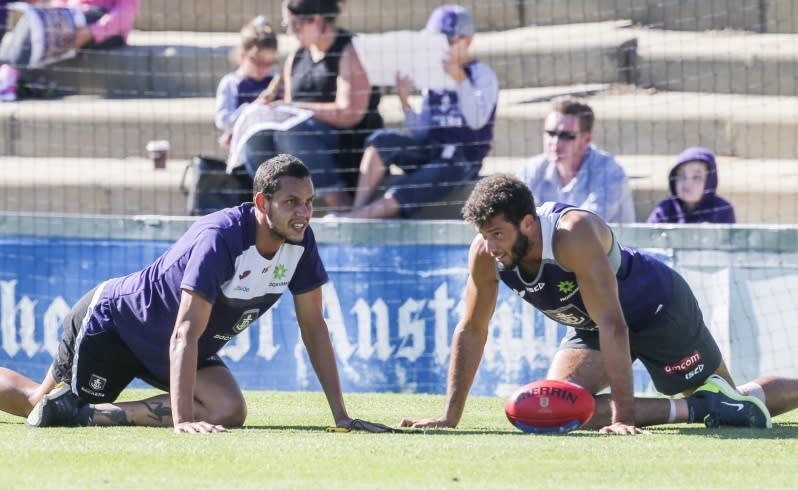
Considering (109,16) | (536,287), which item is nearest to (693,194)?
(536,287)

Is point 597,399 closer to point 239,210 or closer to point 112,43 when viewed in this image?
point 239,210

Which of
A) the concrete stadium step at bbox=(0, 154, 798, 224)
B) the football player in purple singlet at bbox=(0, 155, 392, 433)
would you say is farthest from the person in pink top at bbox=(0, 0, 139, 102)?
the football player in purple singlet at bbox=(0, 155, 392, 433)

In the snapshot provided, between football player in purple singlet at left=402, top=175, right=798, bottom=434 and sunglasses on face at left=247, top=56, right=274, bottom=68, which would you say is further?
sunglasses on face at left=247, top=56, right=274, bottom=68

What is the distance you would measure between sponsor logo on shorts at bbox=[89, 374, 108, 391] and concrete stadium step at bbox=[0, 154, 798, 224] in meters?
4.50

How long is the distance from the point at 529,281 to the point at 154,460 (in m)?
2.19

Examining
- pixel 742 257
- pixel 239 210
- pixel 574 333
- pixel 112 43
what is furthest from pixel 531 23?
pixel 239 210

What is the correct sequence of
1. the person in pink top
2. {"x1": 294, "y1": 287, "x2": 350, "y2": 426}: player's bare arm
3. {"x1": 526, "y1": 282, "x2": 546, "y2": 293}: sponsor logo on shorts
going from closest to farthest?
{"x1": 526, "y1": 282, "x2": 546, "y2": 293}: sponsor logo on shorts
{"x1": 294, "y1": 287, "x2": 350, "y2": 426}: player's bare arm
the person in pink top

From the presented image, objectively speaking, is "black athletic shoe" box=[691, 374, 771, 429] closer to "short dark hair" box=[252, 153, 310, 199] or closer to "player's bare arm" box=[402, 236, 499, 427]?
"player's bare arm" box=[402, 236, 499, 427]

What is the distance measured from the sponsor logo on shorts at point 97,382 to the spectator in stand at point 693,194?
4.91 meters

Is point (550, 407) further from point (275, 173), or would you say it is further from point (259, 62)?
point (259, 62)

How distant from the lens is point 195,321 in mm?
6777

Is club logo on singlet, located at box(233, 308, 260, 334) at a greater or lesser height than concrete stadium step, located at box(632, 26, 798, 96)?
lesser

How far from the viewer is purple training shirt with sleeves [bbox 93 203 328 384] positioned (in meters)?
6.96

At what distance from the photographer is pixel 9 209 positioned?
13.7m
